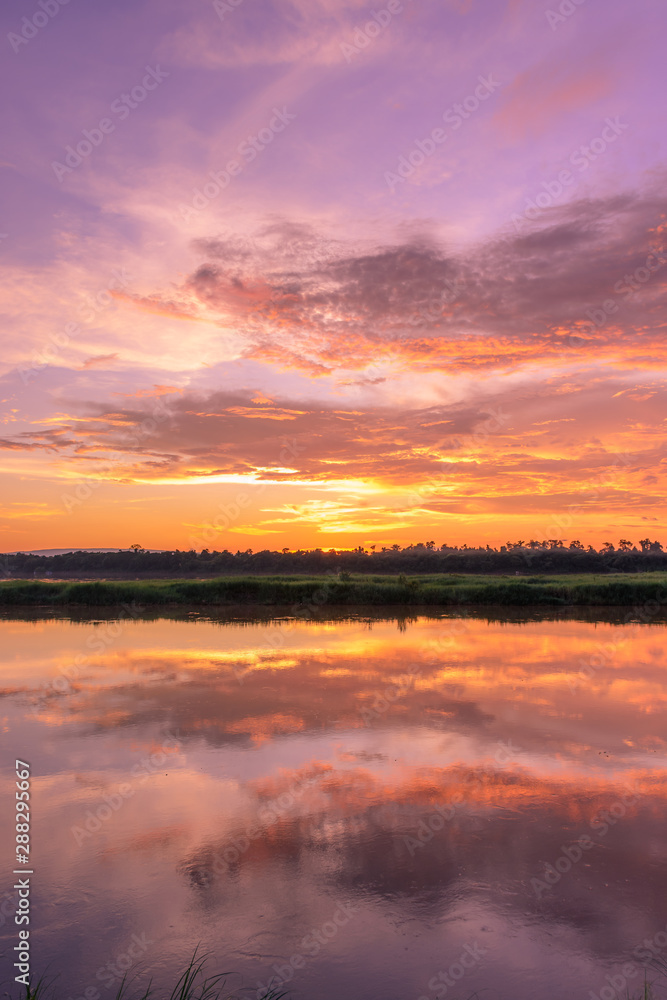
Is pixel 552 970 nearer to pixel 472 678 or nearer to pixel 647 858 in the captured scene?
pixel 647 858

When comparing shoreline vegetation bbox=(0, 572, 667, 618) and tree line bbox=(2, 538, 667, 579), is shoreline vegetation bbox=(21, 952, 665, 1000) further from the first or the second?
tree line bbox=(2, 538, 667, 579)

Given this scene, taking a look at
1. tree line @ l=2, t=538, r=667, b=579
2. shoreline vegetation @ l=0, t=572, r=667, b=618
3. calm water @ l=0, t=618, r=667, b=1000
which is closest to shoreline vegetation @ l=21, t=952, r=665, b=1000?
calm water @ l=0, t=618, r=667, b=1000

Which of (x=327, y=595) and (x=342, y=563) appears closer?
(x=327, y=595)

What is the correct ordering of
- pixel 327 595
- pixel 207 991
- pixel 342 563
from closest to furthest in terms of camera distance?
pixel 207 991 < pixel 327 595 < pixel 342 563

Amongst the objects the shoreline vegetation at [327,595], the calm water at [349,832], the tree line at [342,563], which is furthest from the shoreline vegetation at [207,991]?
the tree line at [342,563]

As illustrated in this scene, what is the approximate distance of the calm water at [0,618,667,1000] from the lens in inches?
165

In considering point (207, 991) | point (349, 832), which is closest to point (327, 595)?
point (349, 832)

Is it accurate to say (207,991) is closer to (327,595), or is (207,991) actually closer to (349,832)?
(349,832)

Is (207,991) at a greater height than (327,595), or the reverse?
(327,595)

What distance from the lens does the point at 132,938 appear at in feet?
14.3

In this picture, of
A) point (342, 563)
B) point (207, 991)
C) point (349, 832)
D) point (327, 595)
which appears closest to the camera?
point (207, 991)

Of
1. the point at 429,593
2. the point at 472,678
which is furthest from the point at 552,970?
the point at 429,593

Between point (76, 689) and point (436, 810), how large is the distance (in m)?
8.45

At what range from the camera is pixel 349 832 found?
589 centimetres
